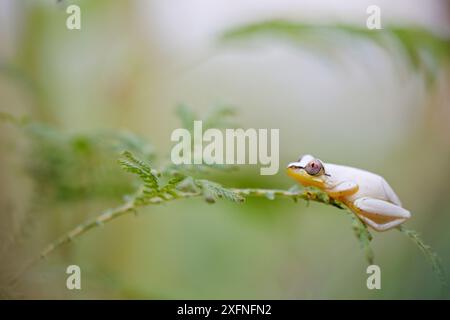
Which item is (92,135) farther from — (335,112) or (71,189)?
(335,112)

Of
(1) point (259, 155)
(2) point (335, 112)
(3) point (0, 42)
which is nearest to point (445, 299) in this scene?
(1) point (259, 155)

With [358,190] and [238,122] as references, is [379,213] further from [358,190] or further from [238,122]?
[238,122]

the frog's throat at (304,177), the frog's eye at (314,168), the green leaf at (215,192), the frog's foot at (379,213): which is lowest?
the frog's foot at (379,213)

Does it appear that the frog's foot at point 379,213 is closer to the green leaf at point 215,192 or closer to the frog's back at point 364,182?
the frog's back at point 364,182

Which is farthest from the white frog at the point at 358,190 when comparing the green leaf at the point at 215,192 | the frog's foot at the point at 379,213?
the green leaf at the point at 215,192

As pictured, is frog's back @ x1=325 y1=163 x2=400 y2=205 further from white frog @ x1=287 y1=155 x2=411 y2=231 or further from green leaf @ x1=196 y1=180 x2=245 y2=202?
green leaf @ x1=196 y1=180 x2=245 y2=202

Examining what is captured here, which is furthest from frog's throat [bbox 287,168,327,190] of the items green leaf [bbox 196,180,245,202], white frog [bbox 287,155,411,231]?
green leaf [bbox 196,180,245,202]

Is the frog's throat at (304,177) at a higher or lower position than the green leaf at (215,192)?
higher
